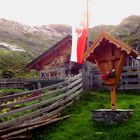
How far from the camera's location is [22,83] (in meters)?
30.2

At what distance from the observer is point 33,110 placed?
617 inches

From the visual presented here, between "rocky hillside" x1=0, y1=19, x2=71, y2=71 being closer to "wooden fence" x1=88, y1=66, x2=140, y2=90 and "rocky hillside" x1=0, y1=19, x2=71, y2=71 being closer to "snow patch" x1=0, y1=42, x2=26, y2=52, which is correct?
"snow patch" x1=0, y1=42, x2=26, y2=52

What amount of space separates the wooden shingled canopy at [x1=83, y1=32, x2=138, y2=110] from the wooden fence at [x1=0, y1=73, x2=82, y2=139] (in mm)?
2703

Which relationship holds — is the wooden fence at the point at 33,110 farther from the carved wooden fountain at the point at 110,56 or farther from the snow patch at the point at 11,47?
the snow patch at the point at 11,47

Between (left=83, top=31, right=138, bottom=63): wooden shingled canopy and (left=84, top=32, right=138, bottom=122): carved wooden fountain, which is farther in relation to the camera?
(left=84, top=32, right=138, bottom=122): carved wooden fountain

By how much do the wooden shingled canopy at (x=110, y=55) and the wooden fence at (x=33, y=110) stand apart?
2.70 meters

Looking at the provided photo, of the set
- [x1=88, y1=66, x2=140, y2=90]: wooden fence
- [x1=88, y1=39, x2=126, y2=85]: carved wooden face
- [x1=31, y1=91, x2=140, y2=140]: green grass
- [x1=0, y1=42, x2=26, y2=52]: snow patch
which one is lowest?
[x1=31, y1=91, x2=140, y2=140]: green grass

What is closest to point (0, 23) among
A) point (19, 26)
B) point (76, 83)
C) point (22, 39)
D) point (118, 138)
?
point (19, 26)

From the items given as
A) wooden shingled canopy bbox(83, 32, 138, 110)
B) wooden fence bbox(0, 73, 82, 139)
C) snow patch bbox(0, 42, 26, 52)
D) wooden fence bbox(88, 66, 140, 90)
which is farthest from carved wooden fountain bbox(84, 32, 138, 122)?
snow patch bbox(0, 42, 26, 52)

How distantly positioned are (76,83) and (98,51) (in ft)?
15.9

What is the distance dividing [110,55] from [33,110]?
4454mm

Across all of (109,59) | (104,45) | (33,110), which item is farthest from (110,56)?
(33,110)

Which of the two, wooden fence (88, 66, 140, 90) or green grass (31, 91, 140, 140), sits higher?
wooden fence (88, 66, 140, 90)

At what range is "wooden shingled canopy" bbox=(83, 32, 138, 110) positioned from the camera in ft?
46.8
